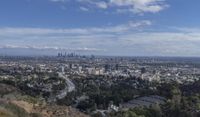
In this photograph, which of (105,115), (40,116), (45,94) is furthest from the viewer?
(45,94)

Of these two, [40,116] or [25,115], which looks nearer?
[25,115]

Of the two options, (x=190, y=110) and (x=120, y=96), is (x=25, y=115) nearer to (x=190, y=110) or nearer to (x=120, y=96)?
(x=190, y=110)

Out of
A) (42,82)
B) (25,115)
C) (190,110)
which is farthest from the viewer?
(42,82)

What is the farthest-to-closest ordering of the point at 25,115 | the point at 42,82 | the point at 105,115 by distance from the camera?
the point at 42,82
the point at 105,115
the point at 25,115

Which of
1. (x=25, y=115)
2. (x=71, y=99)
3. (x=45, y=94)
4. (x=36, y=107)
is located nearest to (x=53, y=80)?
(x=45, y=94)

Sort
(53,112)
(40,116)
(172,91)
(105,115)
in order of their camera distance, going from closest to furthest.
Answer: (40,116) → (53,112) → (105,115) → (172,91)

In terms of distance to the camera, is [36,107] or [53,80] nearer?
[36,107]

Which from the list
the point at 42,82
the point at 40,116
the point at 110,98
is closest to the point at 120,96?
the point at 110,98

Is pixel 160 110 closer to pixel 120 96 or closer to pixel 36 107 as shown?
pixel 36 107
